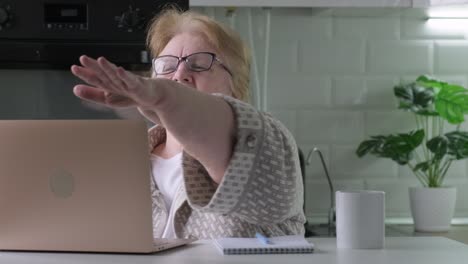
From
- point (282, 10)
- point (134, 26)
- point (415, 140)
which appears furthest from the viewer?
point (282, 10)

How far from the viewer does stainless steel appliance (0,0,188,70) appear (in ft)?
7.50

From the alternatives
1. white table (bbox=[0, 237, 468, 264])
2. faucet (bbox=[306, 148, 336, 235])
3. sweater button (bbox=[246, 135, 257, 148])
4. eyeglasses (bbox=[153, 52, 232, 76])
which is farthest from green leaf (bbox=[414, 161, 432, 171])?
sweater button (bbox=[246, 135, 257, 148])

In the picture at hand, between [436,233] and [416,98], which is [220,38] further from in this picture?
[436,233]

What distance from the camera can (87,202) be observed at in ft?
4.35

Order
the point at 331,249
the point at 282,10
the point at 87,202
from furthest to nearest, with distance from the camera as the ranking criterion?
the point at 282,10
the point at 331,249
the point at 87,202

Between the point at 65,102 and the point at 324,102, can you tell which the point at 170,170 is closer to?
the point at 65,102

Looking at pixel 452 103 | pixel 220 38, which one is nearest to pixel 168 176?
pixel 220 38

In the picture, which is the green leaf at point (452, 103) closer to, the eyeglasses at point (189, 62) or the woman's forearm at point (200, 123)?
the eyeglasses at point (189, 62)

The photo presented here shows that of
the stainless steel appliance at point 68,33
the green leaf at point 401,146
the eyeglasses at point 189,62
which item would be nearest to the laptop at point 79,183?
the eyeglasses at point 189,62

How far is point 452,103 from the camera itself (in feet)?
8.86

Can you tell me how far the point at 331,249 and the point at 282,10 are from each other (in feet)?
5.13

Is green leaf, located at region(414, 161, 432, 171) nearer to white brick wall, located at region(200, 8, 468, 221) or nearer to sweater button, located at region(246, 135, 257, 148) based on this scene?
white brick wall, located at region(200, 8, 468, 221)

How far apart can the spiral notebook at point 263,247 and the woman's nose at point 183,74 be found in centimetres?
47

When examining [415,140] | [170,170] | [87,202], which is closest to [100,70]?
[87,202]
